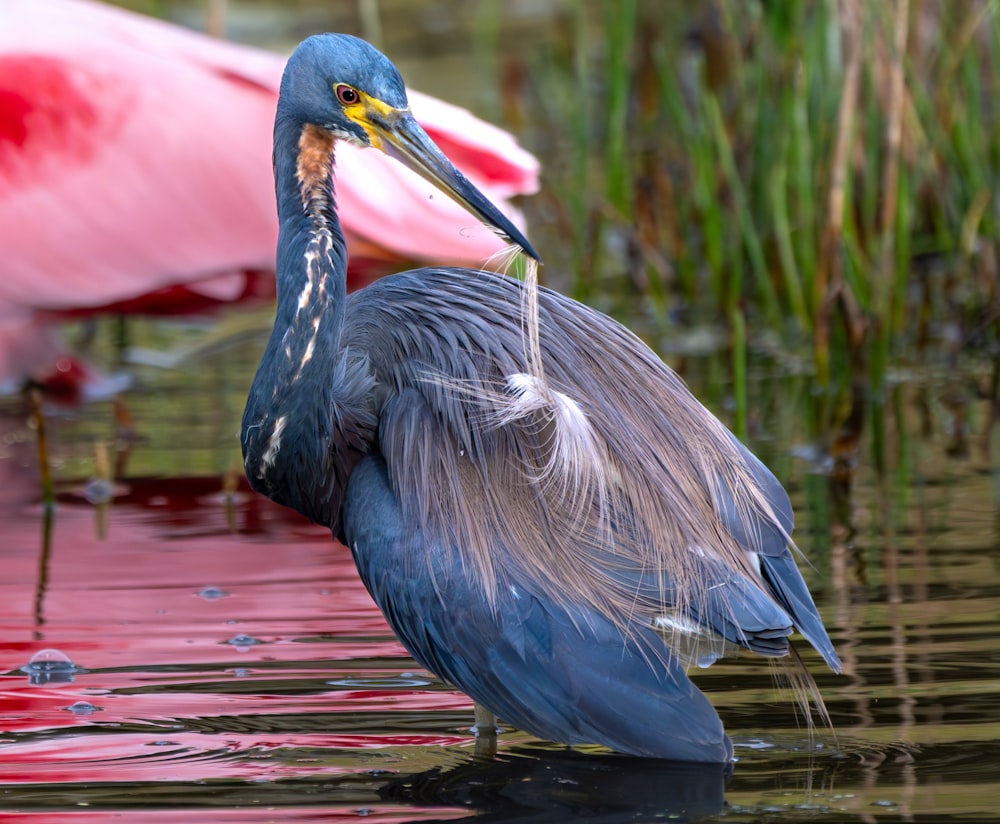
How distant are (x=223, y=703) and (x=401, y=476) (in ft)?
1.77

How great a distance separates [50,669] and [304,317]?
83cm

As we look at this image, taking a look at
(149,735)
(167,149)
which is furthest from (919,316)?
(149,735)

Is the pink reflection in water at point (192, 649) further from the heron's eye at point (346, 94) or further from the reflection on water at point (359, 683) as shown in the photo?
the heron's eye at point (346, 94)

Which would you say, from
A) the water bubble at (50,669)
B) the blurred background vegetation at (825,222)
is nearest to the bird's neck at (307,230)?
the water bubble at (50,669)

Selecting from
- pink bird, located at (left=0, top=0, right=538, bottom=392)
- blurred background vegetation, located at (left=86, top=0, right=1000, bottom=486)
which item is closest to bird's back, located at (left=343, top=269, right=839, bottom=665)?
blurred background vegetation, located at (left=86, top=0, right=1000, bottom=486)

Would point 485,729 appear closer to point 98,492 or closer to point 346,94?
point 346,94

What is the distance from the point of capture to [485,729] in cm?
298

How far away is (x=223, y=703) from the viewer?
313 cm

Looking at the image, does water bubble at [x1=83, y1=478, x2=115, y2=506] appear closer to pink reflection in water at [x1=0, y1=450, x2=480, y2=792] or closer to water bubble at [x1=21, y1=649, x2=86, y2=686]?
pink reflection in water at [x1=0, y1=450, x2=480, y2=792]

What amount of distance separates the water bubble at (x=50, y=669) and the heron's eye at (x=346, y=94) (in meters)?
1.16

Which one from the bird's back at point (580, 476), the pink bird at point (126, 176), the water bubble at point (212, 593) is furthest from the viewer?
the pink bird at point (126, 176)

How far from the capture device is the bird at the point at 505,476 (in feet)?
9.05

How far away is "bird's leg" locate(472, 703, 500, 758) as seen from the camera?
2943mm

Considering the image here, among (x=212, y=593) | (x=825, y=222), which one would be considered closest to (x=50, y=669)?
(x=212, y=593)
